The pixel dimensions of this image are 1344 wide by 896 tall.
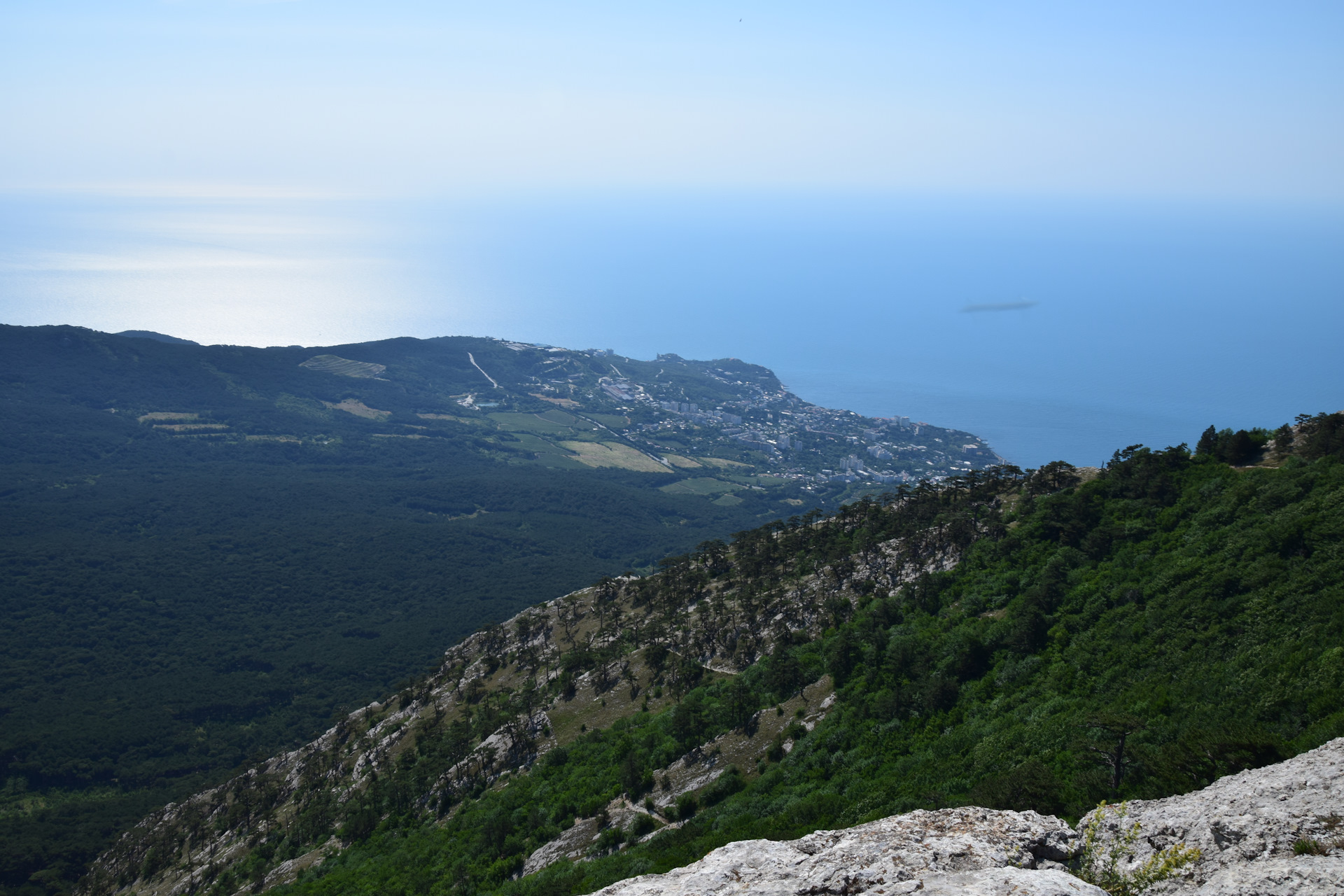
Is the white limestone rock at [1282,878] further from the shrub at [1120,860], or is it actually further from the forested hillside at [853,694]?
the forested hillside at [853,694]

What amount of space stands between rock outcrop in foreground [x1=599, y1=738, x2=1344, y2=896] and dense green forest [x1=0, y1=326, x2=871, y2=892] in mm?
85116

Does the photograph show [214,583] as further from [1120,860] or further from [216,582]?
[1120,860]

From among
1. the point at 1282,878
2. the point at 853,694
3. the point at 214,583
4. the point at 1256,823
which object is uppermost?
the point at 1282,878

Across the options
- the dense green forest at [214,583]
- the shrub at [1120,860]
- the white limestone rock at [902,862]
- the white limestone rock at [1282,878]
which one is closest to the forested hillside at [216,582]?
the dense green forest at [214,583]

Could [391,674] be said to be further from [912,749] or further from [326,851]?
[912,749]

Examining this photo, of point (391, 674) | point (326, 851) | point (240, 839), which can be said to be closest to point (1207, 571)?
point (326, 851)

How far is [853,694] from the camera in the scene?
34.5 metres

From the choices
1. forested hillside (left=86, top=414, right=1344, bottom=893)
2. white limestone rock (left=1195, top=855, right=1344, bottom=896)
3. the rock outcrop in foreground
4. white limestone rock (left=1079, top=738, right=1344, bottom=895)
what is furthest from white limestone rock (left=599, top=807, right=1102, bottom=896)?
forested hillside (left=86, top=414, right=1344, bottom=893)

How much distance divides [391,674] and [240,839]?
5022cm

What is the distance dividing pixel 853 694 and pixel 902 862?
73.7 ft

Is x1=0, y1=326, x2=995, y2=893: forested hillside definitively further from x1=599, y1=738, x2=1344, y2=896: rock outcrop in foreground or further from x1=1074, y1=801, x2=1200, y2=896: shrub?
x1=1074, y1=801, x2=1200, y2=896: shrub

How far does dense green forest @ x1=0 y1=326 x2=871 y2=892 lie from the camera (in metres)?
86.9

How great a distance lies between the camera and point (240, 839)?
5722cm

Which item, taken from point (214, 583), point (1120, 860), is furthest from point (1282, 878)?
point (214, 583)
